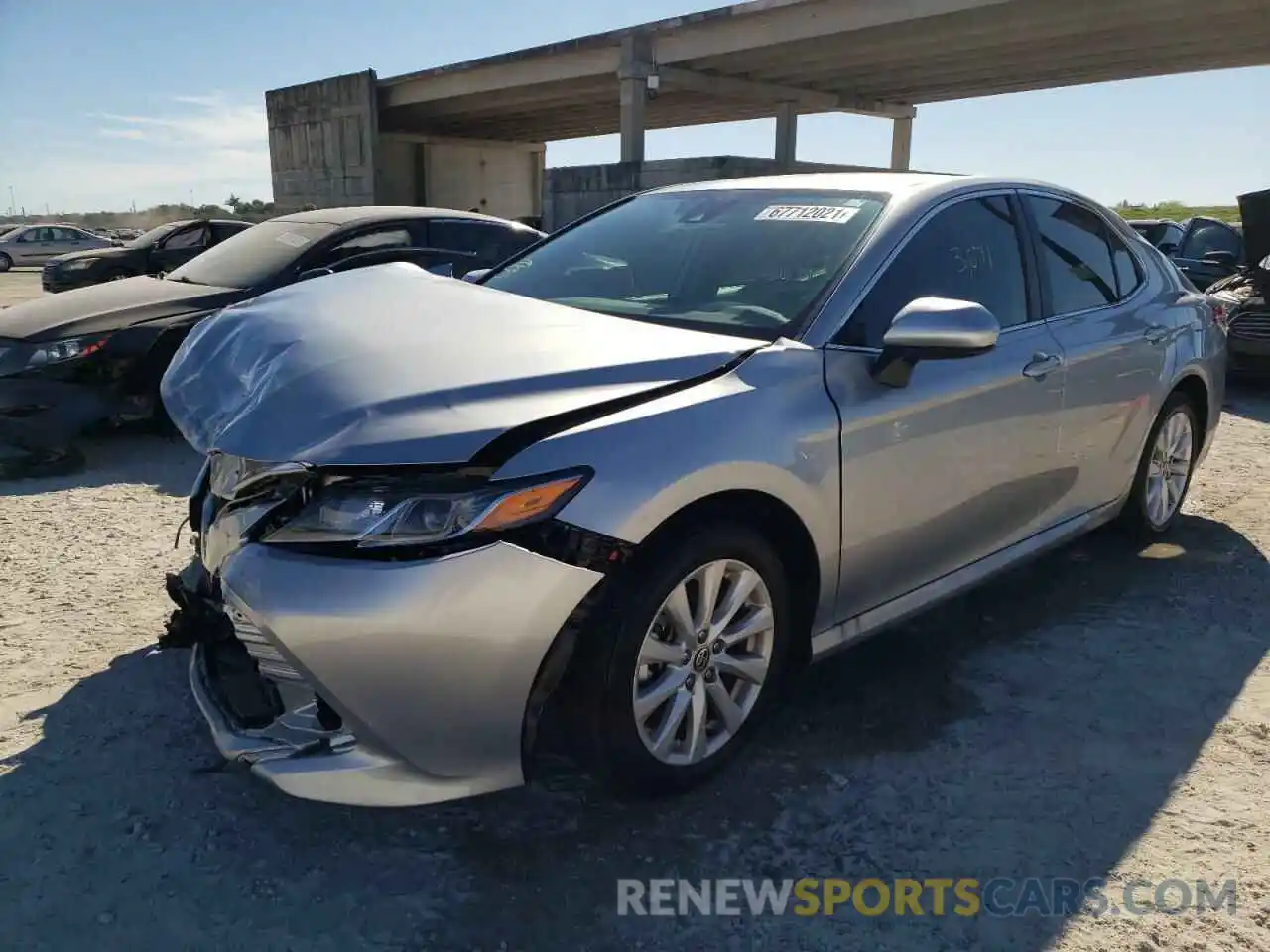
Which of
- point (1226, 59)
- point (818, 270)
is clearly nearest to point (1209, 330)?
point (818, 270)

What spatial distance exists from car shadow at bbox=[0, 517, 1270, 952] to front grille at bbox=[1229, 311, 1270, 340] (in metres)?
6.27

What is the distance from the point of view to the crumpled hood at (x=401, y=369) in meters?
2.15

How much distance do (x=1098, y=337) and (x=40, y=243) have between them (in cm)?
3389

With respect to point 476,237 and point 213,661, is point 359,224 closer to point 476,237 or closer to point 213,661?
point 476,237

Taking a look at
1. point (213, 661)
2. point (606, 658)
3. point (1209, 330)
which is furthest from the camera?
point (1209, 330)

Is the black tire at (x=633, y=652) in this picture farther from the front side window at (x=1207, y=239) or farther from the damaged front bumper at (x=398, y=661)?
the front side window at (x=1207, y=239)

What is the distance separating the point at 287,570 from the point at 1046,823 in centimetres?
197

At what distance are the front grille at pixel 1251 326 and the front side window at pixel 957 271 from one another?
6369 millimetres

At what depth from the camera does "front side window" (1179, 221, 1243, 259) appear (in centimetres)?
1119

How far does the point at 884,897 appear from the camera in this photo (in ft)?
7.41

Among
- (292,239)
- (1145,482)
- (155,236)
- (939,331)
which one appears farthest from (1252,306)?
(155,236)

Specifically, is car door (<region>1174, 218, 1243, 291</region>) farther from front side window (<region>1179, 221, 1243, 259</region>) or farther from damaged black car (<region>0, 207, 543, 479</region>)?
damaged black car (<region>0, 207, 543, 479</region>)

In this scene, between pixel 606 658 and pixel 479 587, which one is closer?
pixel 479 587

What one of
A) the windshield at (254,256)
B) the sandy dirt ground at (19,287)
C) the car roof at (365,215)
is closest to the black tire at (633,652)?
the windshield at (254,256)
